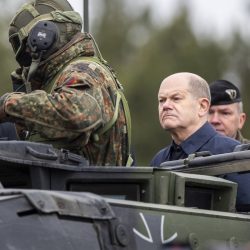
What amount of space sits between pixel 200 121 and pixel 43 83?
4.24 feet

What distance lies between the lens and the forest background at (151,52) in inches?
1487

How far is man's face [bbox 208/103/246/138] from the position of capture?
12.0m

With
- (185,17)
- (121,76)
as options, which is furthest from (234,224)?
(185,17)

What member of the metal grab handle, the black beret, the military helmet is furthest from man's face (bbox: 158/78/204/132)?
the black beret

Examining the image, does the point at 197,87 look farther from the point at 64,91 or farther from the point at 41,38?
the point at 64,91

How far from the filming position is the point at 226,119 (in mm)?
12031

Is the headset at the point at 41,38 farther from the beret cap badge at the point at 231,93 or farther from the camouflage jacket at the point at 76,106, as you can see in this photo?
the beret cap badge at the point at 231,93

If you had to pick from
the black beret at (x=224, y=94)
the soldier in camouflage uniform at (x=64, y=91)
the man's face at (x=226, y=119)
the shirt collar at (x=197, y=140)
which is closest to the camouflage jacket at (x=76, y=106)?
the soldier in camouflage uniform at (x=64, y=91)

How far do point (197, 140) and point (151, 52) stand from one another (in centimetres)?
3271

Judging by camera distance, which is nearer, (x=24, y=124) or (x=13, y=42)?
(x=24, y=124)

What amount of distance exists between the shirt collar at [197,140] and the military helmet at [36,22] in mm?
1077

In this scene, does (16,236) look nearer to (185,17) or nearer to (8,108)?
(8,108)

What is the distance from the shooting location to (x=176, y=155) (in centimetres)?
963

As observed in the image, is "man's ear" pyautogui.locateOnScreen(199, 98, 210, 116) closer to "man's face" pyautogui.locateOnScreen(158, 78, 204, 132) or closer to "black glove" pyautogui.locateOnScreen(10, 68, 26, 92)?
"man's face" pyautogui.locateOnScreen(158, 78, 204, 132)
